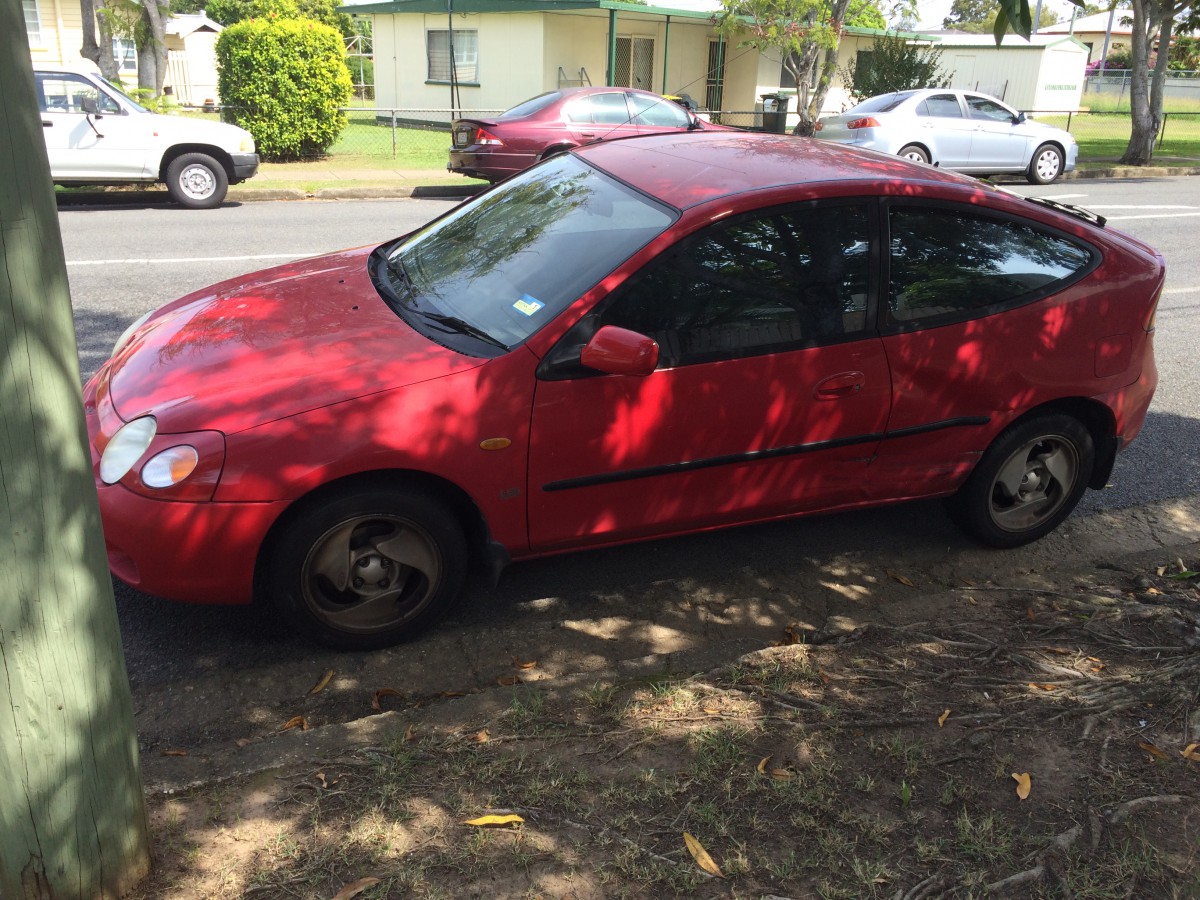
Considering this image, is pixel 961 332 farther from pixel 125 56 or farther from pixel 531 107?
pixel 125 56

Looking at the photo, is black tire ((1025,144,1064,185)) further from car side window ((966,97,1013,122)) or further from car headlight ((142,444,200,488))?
car headlight ((142,444,200,488))

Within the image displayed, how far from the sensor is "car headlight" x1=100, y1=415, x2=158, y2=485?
346 centimetres

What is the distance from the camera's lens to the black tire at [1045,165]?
19.0m

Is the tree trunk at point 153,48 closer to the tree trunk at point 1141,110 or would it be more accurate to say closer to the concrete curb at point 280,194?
the concrete curb at point 280,194

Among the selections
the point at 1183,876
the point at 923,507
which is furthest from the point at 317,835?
the point at 923,507

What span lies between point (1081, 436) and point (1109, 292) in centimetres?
63

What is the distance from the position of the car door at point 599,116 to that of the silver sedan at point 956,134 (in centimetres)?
367

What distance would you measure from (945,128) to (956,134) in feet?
0.82

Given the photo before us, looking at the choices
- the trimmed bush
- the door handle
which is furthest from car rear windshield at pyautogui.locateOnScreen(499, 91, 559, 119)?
the door handle

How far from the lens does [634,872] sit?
102 inches

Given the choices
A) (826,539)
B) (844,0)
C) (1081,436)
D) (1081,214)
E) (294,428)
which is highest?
(844,0)

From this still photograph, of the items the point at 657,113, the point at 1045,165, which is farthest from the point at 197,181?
the point at 1045,165

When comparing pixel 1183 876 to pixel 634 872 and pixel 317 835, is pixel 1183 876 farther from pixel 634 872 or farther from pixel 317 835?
pixel 317 835

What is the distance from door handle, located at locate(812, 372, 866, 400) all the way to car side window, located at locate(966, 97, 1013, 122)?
52.1 feet
